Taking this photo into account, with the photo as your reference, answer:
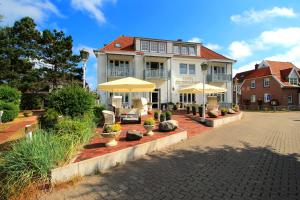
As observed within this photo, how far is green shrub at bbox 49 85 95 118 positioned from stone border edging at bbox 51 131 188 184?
3.50 m

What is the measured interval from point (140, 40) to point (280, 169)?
21692 mm

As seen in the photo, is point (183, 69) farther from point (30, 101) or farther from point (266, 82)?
point (266, 82)

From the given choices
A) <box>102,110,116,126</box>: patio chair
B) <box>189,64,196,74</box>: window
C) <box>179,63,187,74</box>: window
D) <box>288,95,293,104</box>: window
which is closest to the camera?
<box>102,110,116,126</box>: patio chair

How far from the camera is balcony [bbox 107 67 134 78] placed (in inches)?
923

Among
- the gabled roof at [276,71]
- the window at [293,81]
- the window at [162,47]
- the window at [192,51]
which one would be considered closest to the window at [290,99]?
the gabled roof at [276,71]

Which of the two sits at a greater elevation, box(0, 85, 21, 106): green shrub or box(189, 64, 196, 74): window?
box(189, 64, 196, 74): window

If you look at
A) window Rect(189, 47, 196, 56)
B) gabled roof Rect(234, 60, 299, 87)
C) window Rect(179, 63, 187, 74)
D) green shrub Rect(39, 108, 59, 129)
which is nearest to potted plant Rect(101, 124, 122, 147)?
green shrub Rect(39, 108, 59, 129)

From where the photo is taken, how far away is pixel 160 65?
26.0 m

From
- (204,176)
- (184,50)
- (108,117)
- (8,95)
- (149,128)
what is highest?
(184,50)

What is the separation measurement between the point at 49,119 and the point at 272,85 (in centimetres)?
3821

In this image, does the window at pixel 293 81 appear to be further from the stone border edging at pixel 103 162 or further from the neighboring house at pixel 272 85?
the stone border edging at pixel 103 162

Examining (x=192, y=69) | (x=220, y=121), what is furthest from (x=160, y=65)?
(x=220, y=121)

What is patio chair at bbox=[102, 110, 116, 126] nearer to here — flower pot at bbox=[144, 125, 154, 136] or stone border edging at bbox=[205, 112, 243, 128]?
flower pot at bbox=[144, 125, 154, 136]

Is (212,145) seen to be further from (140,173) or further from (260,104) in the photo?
(260,104)
